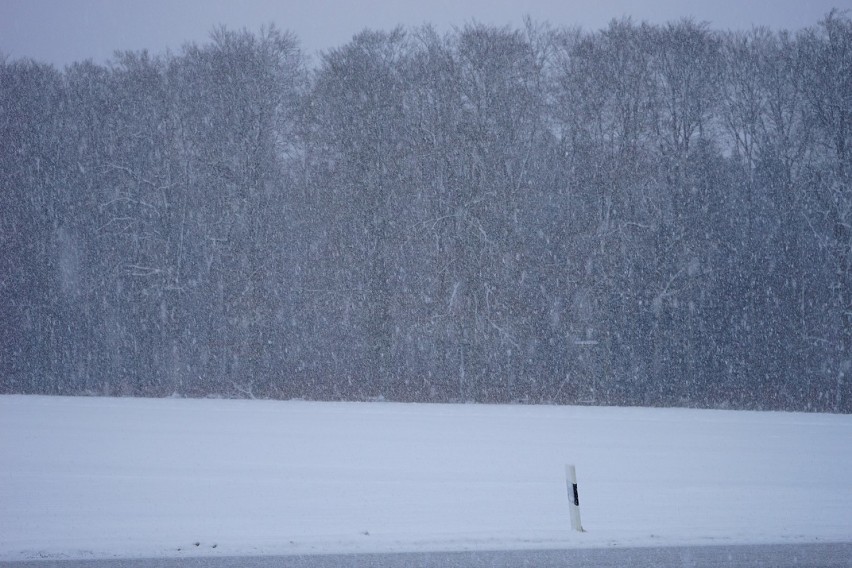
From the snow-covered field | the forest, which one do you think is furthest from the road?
the forest

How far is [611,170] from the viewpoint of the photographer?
27281 millimetres

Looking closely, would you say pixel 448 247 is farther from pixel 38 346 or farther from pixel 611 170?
pixel 38 346

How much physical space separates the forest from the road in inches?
711

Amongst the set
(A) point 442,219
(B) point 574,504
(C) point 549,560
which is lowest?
(C) point 549,560

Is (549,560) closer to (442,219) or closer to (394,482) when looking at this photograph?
(394,482)

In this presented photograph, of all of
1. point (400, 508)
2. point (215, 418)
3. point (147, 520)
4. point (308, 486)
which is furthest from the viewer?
point (215, 418)

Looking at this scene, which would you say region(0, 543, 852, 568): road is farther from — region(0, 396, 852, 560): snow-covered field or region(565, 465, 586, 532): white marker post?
region(565, 465, 586, 532): white marker post

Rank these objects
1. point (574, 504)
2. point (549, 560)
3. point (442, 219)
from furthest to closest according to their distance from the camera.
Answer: point (442, 219) < point (574, 504) < point (549, 560)

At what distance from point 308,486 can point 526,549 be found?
4241mm

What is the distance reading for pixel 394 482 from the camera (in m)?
12.0

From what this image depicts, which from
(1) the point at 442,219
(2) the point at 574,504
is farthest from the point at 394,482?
(1) the point at 442,219

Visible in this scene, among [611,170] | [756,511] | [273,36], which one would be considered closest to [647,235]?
[611,170]

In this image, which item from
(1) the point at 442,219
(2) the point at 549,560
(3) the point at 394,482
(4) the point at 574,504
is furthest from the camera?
(1) the point at 442,219

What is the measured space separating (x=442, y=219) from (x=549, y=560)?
2035 centimetres
